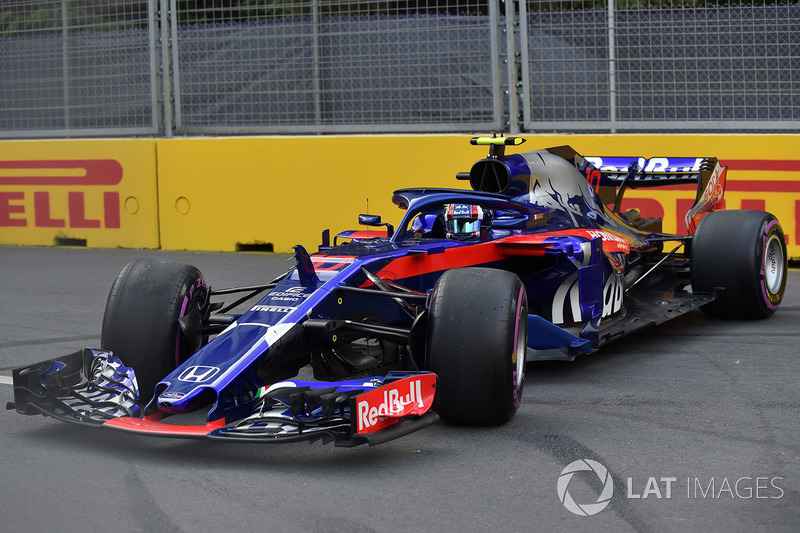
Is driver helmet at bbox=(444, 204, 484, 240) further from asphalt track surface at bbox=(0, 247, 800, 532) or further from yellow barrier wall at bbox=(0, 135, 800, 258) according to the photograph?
yellow barrier wall at bbox=(0, 135, 800, 258)

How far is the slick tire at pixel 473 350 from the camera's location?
15.2 feet

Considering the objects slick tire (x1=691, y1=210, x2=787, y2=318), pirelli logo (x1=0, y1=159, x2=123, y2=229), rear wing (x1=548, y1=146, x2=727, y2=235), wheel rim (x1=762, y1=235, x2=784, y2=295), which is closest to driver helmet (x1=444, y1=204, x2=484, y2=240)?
rear wing (x1=548, y1=146, x2=727, y2=235)

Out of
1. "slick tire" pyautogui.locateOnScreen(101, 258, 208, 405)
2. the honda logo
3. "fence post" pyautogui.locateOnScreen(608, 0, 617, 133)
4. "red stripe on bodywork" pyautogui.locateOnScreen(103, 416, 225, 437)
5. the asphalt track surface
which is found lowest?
the asphalt track surface

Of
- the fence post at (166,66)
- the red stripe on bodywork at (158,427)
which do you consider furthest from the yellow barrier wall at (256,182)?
the red stripe on bodywork at (158,427)

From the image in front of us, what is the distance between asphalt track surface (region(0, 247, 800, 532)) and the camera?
3633 millimetres

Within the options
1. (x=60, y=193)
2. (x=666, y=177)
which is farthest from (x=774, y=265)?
(x=60, y=193)

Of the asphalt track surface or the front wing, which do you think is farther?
the front wing

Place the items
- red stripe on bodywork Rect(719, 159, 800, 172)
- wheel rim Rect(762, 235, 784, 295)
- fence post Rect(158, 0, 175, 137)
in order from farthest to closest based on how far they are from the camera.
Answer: fence post Rect(158, 0, 175, 137)
red stripe on bodywork Rect(719, 159, 800, 172)
wheel rim Rect(762, 235, 784, 295)

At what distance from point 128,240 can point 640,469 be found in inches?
334

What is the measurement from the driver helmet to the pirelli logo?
642cm

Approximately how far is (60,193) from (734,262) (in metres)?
7.56

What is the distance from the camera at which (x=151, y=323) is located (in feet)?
16.7

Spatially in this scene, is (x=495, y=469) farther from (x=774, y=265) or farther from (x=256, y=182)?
(x=256, y=182)

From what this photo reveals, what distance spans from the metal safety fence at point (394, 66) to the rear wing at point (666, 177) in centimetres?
208
